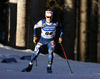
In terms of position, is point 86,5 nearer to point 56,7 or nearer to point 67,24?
point 67,24

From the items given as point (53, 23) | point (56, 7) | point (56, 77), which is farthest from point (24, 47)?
point (56, 77)

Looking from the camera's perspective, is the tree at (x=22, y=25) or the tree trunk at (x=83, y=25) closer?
the tree trunk at (x=83, y=25)

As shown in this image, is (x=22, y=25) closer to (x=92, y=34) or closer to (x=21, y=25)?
(x=21, y=25)

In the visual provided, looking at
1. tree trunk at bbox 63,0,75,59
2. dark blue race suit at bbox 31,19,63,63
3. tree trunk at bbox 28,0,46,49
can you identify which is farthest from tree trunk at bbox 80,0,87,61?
dark blue race suit at bbox 31,19,63,63

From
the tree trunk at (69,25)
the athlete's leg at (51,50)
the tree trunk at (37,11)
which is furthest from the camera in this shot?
the tree trunk at (37,11)

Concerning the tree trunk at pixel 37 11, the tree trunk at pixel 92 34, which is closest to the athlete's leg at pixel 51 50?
the tree trunk at pixel 92 34

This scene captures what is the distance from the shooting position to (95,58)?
11.3 metres

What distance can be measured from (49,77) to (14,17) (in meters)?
9.89

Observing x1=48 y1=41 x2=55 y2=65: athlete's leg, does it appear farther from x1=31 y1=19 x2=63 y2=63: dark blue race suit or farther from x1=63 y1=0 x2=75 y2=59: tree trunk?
x1=63 y1=0 x2=75 y2=59: tree trunk

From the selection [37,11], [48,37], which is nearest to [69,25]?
[37,11]

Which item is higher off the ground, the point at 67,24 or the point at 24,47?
the point at 67,24

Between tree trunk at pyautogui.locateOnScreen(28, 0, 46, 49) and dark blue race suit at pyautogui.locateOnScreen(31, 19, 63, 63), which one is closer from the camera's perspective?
dark blue race suit at pyautogui.locateOnScreen(31, 19, 63, 63)

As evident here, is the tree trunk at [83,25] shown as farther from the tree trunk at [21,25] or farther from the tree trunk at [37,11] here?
the tree trunk at [21,25]

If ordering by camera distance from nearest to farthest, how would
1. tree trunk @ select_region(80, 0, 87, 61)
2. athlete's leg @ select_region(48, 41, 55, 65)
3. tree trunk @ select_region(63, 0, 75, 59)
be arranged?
athlete's leg @ select_region(48, 41, 55, 65), tree trunk @ select_region(80, 0, 87, 61), tree trunk @ select_region(63, 0, 75, 59)
